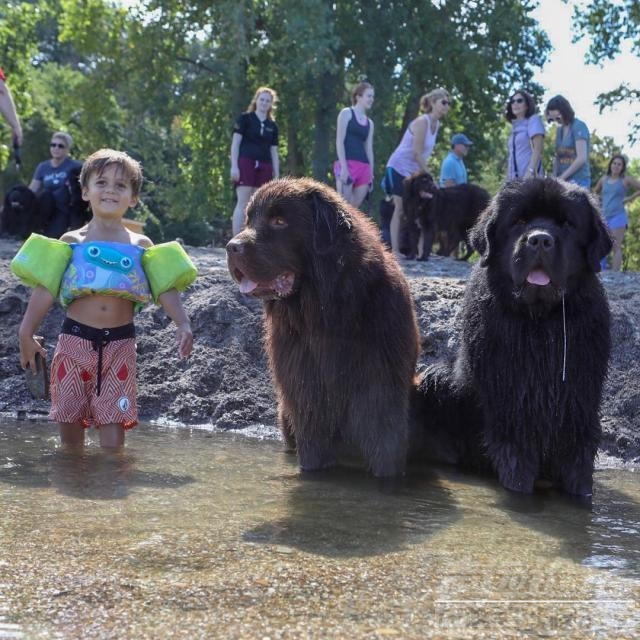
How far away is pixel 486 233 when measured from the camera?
196 inches

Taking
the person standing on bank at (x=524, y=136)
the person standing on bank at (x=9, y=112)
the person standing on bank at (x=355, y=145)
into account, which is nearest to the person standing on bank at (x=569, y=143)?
the person standing on bank at (x=524, y=136)

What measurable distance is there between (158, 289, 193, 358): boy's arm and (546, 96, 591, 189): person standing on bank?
6.20m

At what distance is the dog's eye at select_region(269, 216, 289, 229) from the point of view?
15.9 ft

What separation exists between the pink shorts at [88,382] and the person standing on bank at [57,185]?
A: 7.85 meters

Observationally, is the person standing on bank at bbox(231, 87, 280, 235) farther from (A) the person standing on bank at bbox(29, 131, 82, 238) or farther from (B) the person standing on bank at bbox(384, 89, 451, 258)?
(A) the person standing on bank at bbox(29, 131, 82, 238)

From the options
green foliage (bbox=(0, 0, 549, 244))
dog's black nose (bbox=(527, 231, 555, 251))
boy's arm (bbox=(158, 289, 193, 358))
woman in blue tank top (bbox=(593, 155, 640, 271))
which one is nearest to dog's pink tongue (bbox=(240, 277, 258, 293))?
boy's arm (bbox=(158, 289, 193, 358))

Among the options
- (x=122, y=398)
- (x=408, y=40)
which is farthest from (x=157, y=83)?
(x=122, y=398)

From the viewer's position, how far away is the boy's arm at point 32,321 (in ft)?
17.2

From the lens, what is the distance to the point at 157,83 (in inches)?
1014

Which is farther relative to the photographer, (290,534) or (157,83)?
(157,83)

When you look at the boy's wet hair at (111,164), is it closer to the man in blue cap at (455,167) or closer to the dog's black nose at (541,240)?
Answer: the dog's black nose at (541,240)

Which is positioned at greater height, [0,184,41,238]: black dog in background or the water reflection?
[0,184,41,238]: black dog in background

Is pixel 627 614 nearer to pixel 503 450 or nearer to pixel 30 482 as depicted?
pixel 503 450

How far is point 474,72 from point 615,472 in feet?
63.6
